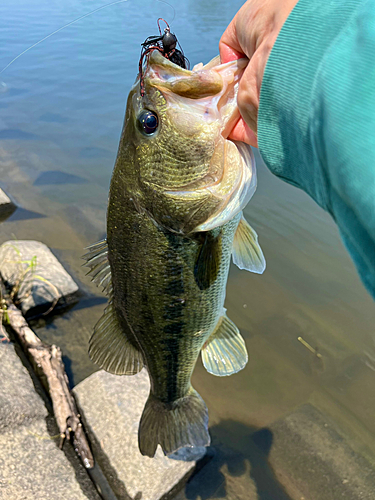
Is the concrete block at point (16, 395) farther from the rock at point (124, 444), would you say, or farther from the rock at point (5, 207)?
the rock at point (5, 207)

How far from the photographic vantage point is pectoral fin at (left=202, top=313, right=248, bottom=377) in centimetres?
221

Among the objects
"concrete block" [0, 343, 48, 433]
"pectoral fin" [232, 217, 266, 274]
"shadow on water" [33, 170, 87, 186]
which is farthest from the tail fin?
"shadow on water" [33, 170, 87, 186]

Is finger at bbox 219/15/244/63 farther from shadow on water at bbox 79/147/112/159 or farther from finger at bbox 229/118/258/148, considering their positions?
shadow on water at bbox 79/147/112/159

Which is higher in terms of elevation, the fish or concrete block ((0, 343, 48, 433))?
the fish

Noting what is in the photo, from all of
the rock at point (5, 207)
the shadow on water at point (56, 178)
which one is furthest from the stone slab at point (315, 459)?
the shadow on water at point (56, 178)

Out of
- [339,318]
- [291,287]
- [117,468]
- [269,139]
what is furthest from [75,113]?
[269,139]

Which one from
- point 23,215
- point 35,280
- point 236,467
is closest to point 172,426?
point 236,467

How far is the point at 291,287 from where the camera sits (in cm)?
517

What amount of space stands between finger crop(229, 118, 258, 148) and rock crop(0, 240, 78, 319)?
3570mm

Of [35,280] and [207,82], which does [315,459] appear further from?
[35,280]

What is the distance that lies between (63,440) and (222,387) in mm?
1729

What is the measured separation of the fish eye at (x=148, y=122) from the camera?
5.18ft

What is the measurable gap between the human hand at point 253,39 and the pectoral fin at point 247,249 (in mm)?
683

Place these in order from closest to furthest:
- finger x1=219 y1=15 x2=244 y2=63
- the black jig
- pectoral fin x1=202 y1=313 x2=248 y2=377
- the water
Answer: finger x1=219 y1=15 x2=244 y2=63, the black jig, pectoral fin x1=202 y1=313 x2=248 y2=377, the water
